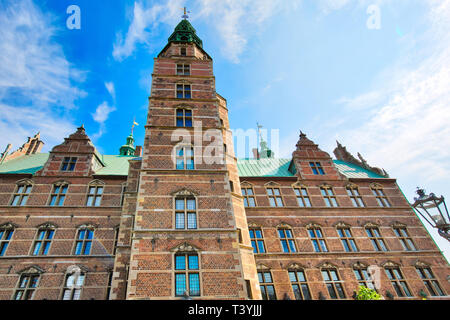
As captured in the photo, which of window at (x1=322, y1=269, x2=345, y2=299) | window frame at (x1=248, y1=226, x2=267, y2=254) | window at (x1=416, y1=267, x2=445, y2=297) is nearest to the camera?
window at (x1=322, y1=269, x2=345, y2=299)

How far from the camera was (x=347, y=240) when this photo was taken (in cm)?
1728

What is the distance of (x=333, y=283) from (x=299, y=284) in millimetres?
→ 2183

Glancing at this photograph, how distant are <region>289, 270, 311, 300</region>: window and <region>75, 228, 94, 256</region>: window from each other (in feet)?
41.5

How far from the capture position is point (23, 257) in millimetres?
14656

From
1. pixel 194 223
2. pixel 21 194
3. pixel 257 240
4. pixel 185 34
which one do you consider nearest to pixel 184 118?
pixel 194 223

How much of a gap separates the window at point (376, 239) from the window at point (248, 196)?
847 cm

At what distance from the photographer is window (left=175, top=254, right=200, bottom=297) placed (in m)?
10.3

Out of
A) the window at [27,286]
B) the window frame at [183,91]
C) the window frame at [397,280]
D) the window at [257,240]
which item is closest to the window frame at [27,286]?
the window at [27,286]

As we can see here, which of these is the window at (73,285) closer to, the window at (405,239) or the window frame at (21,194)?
the window frame at (21,194)

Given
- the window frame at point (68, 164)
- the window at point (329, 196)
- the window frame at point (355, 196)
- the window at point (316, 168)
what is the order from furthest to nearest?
the window at point (316, 168) < the window frame at point (355, 196) < the window at point (329, 196) < the window frame at point (68, 164)

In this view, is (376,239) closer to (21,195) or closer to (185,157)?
(185,157)

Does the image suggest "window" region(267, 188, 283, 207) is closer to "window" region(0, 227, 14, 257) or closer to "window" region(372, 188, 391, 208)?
"window" region(372, 188, 391, 208)

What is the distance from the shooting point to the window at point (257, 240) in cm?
1627

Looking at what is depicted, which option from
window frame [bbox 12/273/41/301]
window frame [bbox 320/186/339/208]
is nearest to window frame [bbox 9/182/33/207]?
window frame [bbox 12/273/41/301]
